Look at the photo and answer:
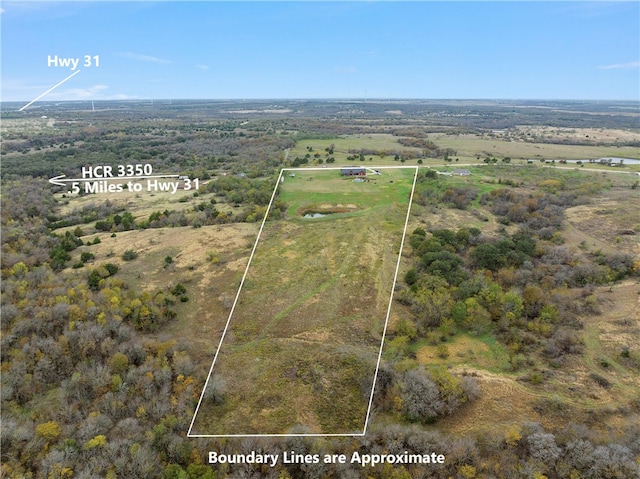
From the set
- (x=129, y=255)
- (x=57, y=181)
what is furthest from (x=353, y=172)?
(x=57, y=181)

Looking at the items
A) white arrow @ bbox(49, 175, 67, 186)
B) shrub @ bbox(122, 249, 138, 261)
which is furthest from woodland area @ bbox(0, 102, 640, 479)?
white arrow @ bbox(49, 175, 67, 186)

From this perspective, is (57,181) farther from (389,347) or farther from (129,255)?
(389,347)

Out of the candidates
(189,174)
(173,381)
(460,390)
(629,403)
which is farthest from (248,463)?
(189,174)

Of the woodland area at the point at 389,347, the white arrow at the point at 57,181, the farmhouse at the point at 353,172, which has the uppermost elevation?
the farmhouse at the point at 353,172

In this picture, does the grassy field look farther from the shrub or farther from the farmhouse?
the shrub

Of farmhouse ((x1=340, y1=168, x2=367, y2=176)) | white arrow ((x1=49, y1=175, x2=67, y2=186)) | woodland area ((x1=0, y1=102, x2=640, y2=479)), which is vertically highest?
farmhouse ((x1=340, y1=168, x2=367, y2=176))

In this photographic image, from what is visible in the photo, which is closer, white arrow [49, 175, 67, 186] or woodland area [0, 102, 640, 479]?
woodland area [0, 102, 640, 479]

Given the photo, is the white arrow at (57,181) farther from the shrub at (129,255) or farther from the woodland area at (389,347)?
the shrub at (129,255)

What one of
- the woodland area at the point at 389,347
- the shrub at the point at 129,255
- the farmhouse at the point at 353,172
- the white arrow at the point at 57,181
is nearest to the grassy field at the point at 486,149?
the farmhouse at the point at 353,172
